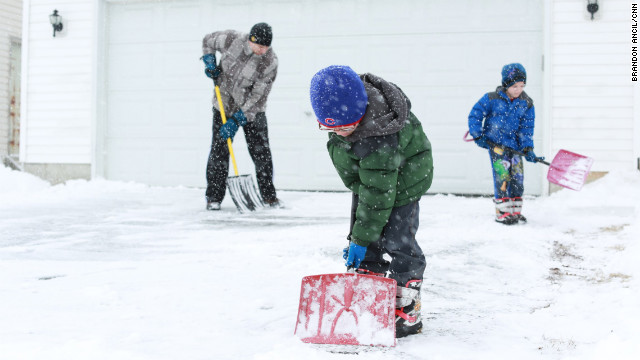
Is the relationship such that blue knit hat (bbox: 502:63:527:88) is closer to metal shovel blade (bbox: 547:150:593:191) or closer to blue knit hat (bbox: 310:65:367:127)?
metal shovel blade (bbox: 547:150:593:191)

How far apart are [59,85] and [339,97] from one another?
821cm

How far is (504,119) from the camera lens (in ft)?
15.3

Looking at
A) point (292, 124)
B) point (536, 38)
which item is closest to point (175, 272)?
point (292, 124)

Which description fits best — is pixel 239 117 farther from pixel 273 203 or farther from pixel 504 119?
pixel 504 119

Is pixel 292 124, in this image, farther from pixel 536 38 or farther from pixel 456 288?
pixel 456 288

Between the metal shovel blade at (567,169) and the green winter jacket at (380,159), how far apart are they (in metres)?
3.64

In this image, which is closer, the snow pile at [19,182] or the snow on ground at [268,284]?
the snow on ground at [268,284]

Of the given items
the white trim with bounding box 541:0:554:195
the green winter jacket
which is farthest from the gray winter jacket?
the white trim with bounding box 541:0:554:195

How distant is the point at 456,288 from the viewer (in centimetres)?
270

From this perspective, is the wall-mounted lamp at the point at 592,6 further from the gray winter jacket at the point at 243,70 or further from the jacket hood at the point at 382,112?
the jacket hood at the point at 382,112

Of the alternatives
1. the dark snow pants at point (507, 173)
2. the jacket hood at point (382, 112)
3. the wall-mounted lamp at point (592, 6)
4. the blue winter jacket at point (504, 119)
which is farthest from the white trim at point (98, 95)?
the jacket hood at point (382, 112)

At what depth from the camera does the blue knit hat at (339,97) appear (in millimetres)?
1946

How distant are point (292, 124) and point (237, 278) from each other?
18.1 ft

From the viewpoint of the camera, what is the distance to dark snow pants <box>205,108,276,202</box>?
5551mm
